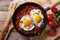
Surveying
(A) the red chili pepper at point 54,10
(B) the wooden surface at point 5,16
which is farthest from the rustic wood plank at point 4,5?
(A) the red chili pepper at point 54,10

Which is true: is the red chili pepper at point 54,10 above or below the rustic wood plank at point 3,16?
above

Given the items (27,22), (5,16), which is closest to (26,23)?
(27,22)

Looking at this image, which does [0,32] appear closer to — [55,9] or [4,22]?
[4,22]

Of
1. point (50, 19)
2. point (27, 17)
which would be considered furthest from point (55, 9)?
point (27, 17)

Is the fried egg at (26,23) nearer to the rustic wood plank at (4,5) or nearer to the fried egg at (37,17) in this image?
the fried egg at (37,17)

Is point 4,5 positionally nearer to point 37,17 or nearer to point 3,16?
point 3,16
